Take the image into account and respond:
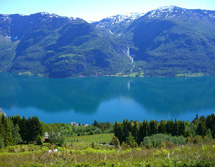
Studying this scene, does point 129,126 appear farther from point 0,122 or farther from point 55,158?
point 55,158

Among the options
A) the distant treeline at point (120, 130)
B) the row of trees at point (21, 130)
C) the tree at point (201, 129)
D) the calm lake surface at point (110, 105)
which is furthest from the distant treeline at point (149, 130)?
the calm lake surface at point (110, 105)

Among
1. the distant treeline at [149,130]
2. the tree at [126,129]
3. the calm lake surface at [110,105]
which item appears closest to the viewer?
the distant treeline at [149,130]

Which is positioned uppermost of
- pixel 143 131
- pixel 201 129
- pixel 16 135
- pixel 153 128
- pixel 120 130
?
pixel 16 135

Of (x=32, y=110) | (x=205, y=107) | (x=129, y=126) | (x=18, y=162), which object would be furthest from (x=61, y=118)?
(x=18, y=162)

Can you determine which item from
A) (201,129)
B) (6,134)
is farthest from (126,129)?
(6,134)

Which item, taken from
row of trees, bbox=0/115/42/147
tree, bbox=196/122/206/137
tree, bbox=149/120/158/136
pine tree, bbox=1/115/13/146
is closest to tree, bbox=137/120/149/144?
tree, bbox=149/120/158/136

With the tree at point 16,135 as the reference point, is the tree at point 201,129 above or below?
below

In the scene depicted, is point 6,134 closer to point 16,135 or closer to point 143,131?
point 16,135

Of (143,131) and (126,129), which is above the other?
(126,129)

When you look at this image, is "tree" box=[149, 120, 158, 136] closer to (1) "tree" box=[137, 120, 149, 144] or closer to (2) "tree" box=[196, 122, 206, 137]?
(1) "tree" box=[137, 120, 149, 144]

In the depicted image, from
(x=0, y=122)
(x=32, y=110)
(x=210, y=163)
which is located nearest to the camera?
(x=210, y=163)

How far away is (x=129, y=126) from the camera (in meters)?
36.7

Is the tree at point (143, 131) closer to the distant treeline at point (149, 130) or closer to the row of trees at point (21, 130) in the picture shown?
the distant treeline at point (149, 130)

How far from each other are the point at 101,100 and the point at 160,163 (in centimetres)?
10268
